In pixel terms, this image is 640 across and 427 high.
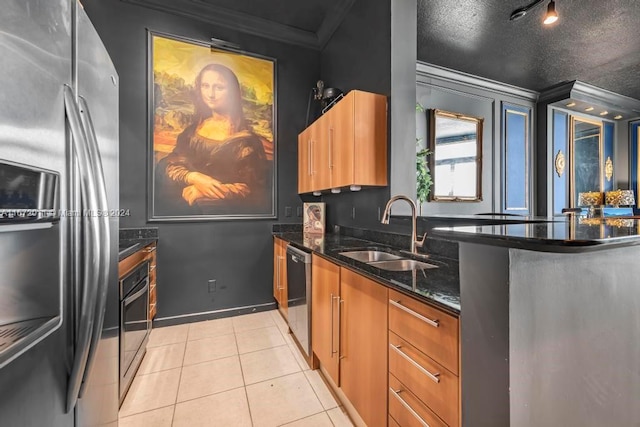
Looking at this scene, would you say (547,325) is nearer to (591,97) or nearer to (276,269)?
(276,269)

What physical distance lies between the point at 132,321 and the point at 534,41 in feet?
16.1

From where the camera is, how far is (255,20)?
3.03 m

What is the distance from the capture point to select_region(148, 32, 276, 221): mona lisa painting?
275 cm

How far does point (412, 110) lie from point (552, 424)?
6.68 ft

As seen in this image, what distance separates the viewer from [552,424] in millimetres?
700

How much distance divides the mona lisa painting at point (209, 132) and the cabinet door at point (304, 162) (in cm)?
32

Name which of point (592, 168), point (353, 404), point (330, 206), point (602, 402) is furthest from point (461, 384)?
point (592, 168)

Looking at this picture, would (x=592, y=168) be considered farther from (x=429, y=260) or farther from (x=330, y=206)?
(x=429, y=260)

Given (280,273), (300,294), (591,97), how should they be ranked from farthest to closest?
(591,97) < (280,273) < (300,294)

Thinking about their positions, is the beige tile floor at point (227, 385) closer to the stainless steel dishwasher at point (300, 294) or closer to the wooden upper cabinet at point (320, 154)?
the stainless steel dishwasher at point (300, 294)

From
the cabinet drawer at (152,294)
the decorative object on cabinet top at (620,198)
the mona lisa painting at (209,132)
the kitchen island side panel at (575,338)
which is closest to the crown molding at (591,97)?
the decorative object on cabinet top at (620,198)

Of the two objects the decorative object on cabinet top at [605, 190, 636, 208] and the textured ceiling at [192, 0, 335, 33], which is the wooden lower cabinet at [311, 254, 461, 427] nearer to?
the textured ceiling at [192, 0, 335, 33]

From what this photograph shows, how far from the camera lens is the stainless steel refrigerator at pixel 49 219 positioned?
561 mm

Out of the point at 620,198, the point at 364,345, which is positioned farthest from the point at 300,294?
the point at 620,198
